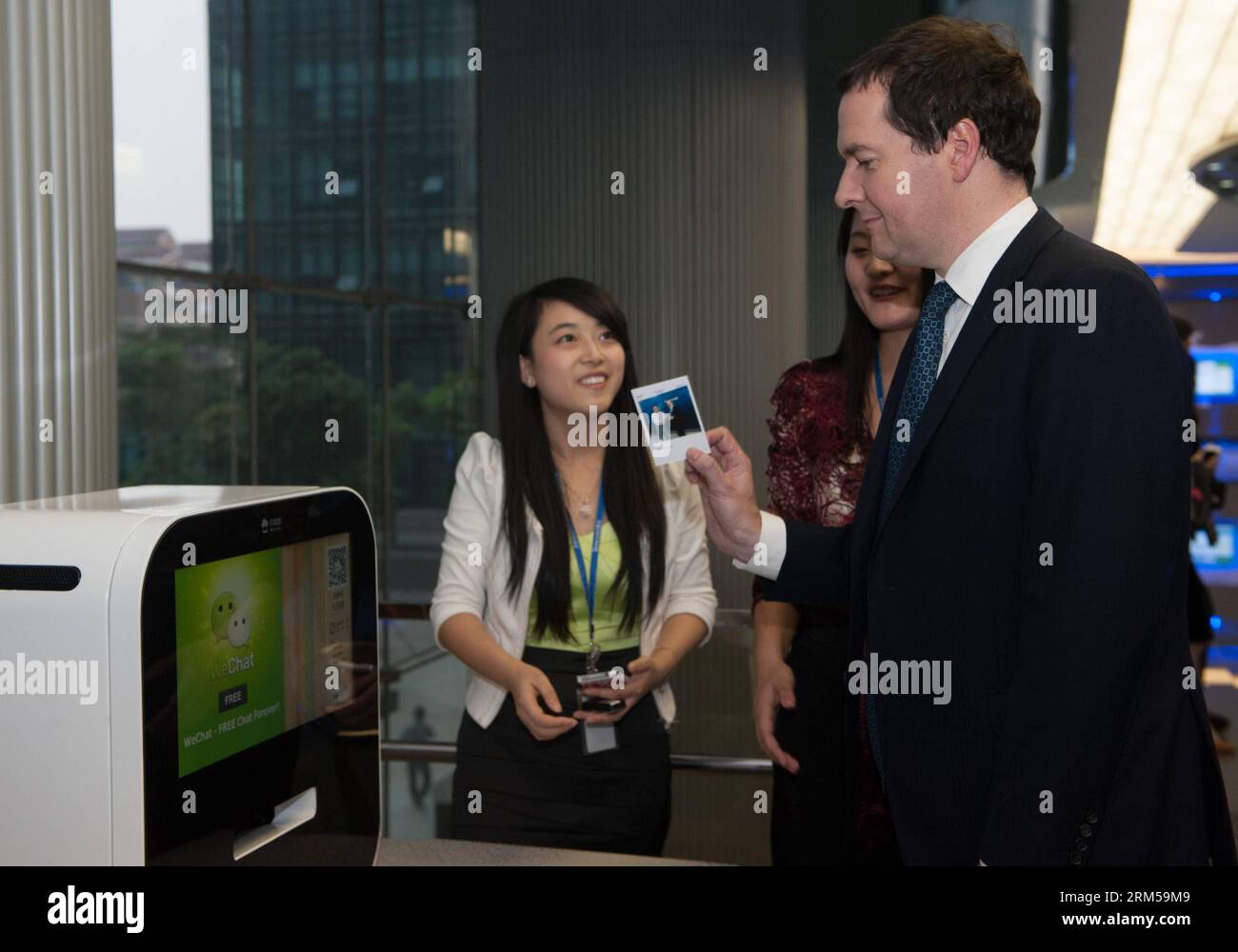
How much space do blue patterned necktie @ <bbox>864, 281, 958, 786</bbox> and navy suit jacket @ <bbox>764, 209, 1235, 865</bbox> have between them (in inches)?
4.8

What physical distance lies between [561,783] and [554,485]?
1.98 feet

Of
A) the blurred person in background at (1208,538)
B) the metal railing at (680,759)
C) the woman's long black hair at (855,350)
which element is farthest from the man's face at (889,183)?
the blurred person in background at (1208,538)

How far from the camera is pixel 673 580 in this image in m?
2.51

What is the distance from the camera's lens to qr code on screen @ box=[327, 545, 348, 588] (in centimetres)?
138

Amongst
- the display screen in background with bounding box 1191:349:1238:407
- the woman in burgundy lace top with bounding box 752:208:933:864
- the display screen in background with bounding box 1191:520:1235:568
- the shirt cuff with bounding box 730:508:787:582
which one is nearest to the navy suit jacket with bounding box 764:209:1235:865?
the shirt cuff with bounding box 730:508:787:582

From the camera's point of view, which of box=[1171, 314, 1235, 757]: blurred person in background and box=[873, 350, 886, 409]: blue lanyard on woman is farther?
box=[1171, 314, 1235, 757]: blurred person in background

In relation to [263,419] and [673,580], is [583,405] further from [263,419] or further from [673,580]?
[263,419]

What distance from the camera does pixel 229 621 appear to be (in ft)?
3.92

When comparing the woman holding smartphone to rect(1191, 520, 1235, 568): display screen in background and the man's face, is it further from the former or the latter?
rect(1191, 520, 1235, 568): display screen in background

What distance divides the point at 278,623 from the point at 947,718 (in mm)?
785

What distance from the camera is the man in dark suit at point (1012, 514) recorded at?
126 cm

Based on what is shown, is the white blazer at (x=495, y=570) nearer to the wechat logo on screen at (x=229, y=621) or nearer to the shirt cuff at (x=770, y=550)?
the shirt cuff at (x=770, y=550)

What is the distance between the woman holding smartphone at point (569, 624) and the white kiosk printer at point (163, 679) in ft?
3.23
